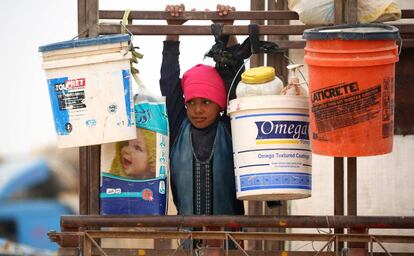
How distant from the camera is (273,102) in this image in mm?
4867

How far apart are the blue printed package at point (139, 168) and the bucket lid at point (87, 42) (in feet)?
1.66

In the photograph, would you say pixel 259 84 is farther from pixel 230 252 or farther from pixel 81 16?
pixel 81 16

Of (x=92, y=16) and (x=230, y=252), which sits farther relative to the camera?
(x=92, y=16)

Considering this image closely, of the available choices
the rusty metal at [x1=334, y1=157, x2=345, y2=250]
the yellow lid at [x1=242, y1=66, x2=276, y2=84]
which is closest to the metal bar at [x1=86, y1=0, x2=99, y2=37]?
the yellow lid at [x1=242, y1=66, x2=276, y2=84]

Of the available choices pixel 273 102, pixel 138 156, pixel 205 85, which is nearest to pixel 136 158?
pixel 138 156

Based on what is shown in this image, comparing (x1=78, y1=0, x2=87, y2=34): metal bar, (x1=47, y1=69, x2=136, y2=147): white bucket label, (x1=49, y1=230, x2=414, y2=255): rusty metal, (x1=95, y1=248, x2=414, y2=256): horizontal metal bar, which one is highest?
(x1=78, y1=0, x2=87, y2=34): metal bar

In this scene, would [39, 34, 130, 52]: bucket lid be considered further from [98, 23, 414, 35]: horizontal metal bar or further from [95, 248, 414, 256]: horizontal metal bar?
[95, 248, 414, 256]: horizontal metal bar

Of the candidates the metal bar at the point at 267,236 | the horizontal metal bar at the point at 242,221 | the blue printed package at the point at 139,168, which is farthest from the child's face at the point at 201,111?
the metal bar at the point at 267,236

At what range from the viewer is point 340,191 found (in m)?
4.90

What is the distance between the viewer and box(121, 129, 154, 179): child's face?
5.24m

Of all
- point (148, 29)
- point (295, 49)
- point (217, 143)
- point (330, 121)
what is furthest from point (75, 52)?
point (295, 49)

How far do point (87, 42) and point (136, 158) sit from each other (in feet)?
2.71

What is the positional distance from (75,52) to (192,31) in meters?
0.81

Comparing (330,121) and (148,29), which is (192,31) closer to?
(148,29)
